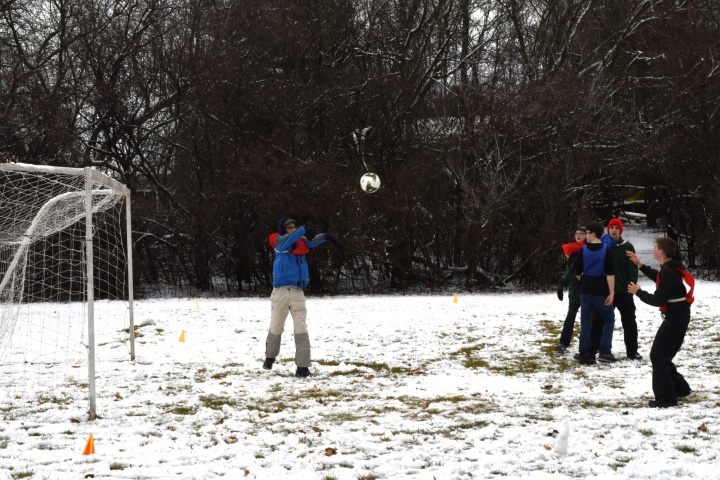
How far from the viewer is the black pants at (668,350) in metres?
7.27

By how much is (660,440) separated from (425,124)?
72.0 ft

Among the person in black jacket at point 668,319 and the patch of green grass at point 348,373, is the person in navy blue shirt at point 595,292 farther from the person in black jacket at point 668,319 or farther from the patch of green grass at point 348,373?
the patch of green grass at point 348,373

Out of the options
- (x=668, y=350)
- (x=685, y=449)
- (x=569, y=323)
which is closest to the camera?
(x=685, y=449)

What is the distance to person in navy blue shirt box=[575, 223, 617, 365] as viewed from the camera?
9.91 m

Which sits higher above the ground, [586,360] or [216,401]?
[586,360]

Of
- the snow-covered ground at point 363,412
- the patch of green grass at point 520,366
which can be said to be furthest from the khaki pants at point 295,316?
the patch of green grass at point 520,366

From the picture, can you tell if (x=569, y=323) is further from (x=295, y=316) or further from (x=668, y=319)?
(x=295, y=316)

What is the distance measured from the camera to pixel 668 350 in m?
7.27

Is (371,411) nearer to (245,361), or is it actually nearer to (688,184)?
(245,361)

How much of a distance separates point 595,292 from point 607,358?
86cm

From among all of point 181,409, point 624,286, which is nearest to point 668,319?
point 624,286

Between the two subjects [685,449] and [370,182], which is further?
[370,182]

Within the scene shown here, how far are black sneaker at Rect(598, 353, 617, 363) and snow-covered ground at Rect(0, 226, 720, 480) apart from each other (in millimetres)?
257

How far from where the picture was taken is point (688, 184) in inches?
1074
